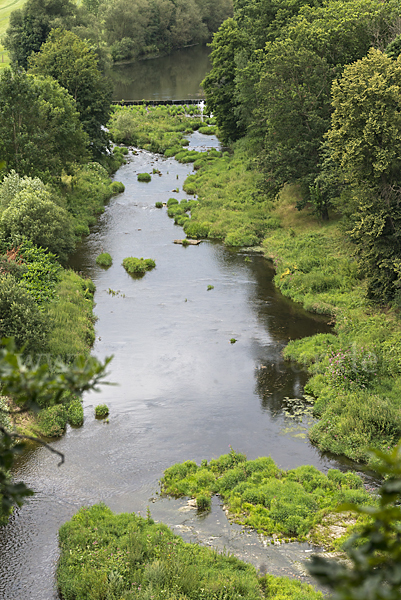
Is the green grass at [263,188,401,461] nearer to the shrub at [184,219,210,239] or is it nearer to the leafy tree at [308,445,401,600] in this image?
the shrub at [184,219,210,239]

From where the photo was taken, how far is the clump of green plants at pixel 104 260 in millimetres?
34125

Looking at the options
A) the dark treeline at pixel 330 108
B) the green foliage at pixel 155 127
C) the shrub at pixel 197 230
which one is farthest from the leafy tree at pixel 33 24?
the shrub at pixel 197 230

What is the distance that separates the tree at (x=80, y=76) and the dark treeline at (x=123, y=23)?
565 inches

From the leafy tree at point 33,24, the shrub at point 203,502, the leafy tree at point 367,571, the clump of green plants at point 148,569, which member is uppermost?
the leafy tree at point 33,24

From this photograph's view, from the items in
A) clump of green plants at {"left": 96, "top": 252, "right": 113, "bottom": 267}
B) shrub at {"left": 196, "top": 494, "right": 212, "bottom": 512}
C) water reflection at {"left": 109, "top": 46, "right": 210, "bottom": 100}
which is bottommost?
Answer: clump of green plants at {"left": 96, "top": 252, "right": 113, "bottom": 267}

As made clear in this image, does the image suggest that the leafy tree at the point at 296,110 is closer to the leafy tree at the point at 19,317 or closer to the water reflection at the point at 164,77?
the leafy tree at the point at 19,317

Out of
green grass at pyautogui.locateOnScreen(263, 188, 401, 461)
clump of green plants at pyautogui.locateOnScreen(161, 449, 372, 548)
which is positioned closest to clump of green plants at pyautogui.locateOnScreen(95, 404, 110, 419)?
clump of green plants at pyautogui.locateOnScreen(161, 449, 372, 548)

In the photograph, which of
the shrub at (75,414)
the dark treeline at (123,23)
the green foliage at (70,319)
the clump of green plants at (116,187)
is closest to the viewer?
the shrub at (75,414)

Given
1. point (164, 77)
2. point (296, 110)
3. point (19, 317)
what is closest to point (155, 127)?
point (296, 110)

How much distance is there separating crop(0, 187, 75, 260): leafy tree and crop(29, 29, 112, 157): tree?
1828cm

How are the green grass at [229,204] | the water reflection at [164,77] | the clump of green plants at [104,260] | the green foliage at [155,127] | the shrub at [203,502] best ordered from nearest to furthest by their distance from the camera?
the shrub at [203,502], the clump of green plants at [104,260], the green grass at [229,204], the green foliage at [155,127], the water reflection at [164,77]

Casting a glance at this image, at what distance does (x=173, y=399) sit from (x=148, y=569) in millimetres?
9255

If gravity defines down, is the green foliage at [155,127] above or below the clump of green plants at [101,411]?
above

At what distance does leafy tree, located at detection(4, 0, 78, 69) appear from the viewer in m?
65.0
